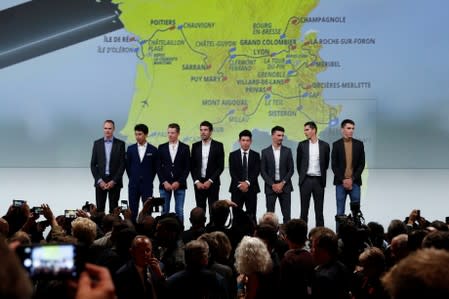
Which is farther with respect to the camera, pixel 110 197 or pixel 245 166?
pixel 110 197

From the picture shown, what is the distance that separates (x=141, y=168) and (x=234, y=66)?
2.53 m

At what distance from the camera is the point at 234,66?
452 inches

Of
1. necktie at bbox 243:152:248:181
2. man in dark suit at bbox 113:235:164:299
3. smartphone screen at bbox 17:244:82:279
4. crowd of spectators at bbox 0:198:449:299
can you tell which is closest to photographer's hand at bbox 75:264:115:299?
smartphone screen at bbox 17:244:82:279

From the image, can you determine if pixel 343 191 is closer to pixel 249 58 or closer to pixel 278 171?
pixel 278 171

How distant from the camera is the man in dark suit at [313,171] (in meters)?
Answer: 9.65

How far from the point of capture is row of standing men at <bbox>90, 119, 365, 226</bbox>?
9648 millimetres

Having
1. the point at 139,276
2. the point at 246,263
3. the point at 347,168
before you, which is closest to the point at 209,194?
the point at 347,168

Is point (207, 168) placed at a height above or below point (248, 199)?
above

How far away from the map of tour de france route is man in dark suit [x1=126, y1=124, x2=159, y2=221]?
157 centimetres

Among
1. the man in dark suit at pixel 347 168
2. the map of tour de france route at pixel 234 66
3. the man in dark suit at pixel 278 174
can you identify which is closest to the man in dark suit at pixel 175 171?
the man in dark suit at pixel 278 174

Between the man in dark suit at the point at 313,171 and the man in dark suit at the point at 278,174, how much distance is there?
149 mm

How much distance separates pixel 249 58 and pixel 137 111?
6.01ft

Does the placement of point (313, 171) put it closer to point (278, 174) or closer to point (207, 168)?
point (278, 174)

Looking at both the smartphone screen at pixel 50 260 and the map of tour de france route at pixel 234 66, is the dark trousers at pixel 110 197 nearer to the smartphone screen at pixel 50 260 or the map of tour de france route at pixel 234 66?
the map of tour de france route at pixel 234 66
